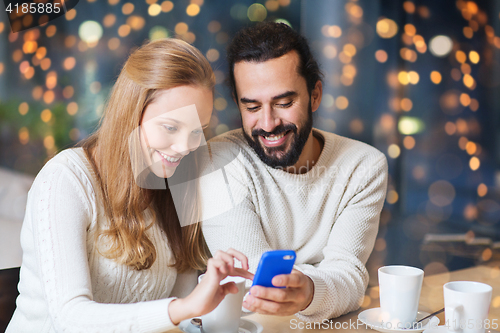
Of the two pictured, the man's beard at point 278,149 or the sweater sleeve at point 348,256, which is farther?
the man's beard at point 278,149

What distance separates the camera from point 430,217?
267 cm

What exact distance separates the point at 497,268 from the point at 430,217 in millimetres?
1534

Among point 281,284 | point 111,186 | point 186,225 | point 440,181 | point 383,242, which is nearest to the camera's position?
point 281,284

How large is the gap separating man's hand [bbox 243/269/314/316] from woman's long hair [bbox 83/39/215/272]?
1.04 ft

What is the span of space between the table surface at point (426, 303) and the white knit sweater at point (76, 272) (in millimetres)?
116

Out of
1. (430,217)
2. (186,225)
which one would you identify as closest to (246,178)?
(186,225)

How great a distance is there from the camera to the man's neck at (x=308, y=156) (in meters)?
1.27

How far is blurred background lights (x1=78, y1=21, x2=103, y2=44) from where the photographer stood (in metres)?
1.32

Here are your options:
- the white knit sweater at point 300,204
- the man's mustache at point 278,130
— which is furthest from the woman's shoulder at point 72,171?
the man's mustache at point 278,130

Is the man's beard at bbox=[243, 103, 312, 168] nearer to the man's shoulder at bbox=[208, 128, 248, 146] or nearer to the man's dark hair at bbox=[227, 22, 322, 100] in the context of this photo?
the man's shoulder at bbox=[208, 128, 248, 146]

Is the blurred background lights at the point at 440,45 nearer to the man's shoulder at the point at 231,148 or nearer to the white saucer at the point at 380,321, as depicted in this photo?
the man's shoulder at the point at 231,148

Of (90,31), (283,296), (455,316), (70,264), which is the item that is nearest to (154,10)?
(90,31)

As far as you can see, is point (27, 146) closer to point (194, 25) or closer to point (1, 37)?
point (1, 37)

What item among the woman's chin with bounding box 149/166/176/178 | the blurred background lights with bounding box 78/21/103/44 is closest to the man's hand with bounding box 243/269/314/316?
the woman's chin with bounding box 149/166/176/178
